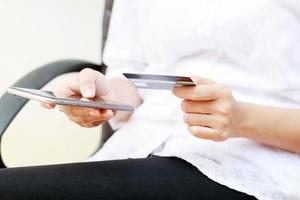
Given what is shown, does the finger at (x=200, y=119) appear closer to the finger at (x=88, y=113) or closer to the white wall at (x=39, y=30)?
the finger at (x=88, y=113)

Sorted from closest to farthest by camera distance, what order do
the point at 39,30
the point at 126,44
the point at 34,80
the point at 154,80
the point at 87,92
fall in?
the point at 154,80 → the point at 87,92 → the point at 34,80 → the point at 126,44 → the point at 39,30

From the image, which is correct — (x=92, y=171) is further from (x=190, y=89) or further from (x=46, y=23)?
(x=46, y=23)

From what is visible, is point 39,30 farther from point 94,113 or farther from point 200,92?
point 200,92

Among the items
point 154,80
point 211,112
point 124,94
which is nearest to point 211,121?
point 211,112

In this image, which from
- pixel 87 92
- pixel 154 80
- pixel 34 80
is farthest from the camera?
pixel 34 80

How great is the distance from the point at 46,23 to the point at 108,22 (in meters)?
0.48

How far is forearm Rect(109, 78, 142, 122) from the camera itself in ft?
2.77

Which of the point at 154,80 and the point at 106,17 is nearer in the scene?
the point at 154,80

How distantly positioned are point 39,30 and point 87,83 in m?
0.82

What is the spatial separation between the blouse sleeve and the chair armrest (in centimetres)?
4

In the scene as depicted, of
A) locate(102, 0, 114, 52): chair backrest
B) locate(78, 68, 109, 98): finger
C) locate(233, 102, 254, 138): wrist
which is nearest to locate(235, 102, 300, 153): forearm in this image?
locate(233, 102, 254, 138): wrist

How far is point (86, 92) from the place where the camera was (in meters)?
0.64

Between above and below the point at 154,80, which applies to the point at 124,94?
below

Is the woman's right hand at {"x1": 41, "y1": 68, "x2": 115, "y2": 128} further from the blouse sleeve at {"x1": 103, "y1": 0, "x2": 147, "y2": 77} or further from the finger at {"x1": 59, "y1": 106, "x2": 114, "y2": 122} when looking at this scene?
the blouse sleeve at {"x1": 103, "y1": 0, "x2": 147, "y2": 77}
